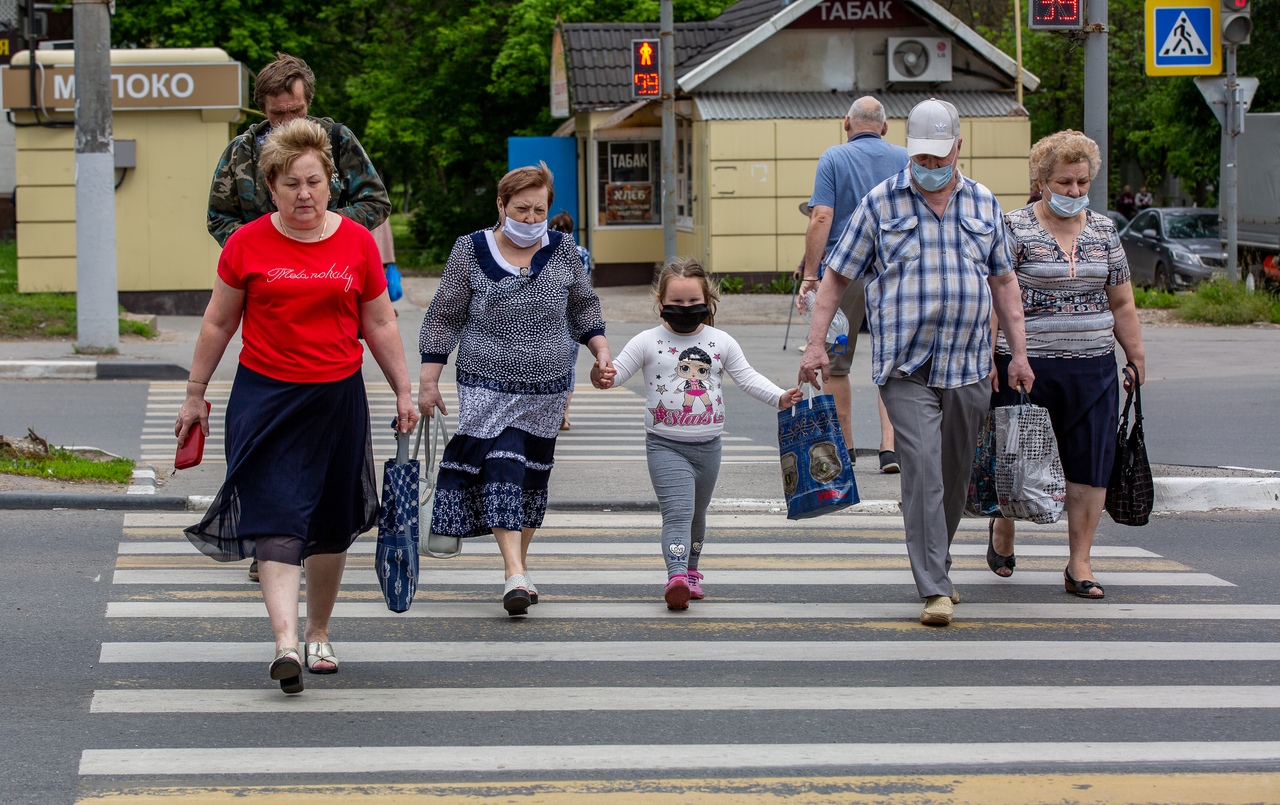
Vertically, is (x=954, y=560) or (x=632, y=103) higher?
(x=632, y=103)

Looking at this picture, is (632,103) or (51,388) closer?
(51,388)

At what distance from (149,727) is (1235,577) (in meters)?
4.85

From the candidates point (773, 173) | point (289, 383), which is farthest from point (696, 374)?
point (773, 173)

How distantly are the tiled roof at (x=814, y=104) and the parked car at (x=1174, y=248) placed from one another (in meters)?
3.19

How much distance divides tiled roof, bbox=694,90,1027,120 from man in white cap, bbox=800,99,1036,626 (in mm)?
19282

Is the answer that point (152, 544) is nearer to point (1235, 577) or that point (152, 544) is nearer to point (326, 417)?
point (326, 417)

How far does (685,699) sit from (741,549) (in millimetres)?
2633

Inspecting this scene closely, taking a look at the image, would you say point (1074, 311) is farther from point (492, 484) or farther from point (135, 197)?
point (135, 197)

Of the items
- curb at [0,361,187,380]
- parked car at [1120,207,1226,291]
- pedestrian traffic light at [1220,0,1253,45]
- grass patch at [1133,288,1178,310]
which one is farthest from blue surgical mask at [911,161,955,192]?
parked car at [1120,207,1226,291]

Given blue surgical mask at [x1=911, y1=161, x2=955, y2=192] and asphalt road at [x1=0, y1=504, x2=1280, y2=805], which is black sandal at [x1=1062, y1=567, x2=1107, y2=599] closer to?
asphalt road at [x1=0, y1=504, x2=1280, y2=805]

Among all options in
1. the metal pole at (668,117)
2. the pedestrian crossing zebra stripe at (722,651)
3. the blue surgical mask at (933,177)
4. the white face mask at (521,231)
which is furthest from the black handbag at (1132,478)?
the metal pole at (668,117)

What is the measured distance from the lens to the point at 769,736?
475cm

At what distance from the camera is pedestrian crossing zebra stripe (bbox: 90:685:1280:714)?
501 centimetres

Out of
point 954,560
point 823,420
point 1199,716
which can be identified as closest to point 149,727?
point 823,420
